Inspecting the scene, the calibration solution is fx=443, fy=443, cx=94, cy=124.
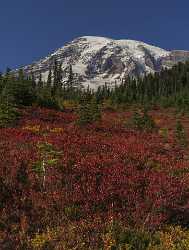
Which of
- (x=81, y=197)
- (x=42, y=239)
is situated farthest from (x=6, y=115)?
(x=42, y=239)

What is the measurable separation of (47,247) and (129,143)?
1312cm

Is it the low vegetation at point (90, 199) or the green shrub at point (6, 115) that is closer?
the low vegetation at point (90, 199)

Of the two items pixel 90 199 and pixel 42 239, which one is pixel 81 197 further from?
pixel 42 239

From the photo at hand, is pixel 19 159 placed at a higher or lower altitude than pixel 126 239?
higher

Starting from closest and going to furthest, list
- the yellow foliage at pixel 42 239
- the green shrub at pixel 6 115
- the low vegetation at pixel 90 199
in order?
1. the yellow foliage at pixel 42 239
2. the low vegetation at pixel 90 199
3. the green shrub at pixel 6 115

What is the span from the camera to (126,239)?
9555 mm

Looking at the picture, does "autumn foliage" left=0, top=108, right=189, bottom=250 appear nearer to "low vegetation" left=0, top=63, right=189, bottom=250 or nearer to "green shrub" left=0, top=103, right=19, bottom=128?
"low vegetation" left=0, top=63, right=189, bottom=250

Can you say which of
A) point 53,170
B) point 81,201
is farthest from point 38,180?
point 81,201

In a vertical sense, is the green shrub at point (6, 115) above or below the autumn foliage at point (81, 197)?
above

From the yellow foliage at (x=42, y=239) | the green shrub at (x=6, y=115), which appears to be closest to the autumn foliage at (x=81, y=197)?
the yellow foliage at (x=42, y=239)

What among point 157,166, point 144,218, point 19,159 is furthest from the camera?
point 157,166

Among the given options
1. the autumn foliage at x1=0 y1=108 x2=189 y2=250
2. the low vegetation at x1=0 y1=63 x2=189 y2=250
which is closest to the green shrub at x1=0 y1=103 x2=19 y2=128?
the low vegetation at x1=0 y1=63 x2=189 y2=250

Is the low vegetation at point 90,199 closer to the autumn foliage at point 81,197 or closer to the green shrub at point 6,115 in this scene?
the autumn foliage at point 81,197

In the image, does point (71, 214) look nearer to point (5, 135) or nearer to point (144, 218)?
point (144, 218)
